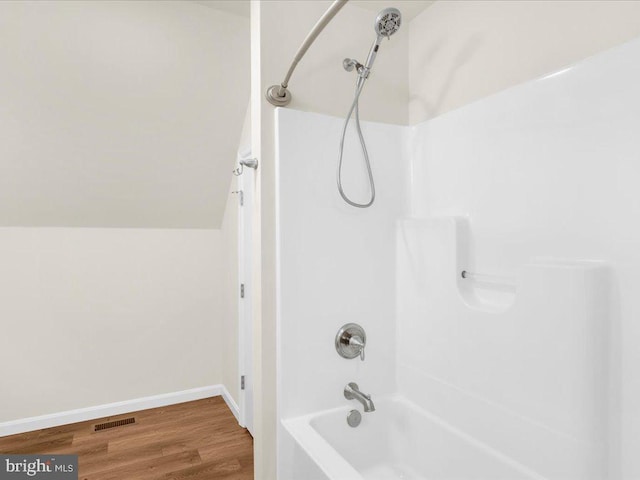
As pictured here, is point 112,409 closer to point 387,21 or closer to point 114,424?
point 114,424

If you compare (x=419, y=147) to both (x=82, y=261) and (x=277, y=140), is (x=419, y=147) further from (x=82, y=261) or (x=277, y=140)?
(x=82, y=261)

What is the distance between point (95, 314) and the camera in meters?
3.00

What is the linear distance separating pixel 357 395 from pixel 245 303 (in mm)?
1462

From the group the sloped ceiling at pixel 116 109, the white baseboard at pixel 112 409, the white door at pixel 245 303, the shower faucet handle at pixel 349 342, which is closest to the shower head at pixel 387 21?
the shower faucet handle at pixel 349 342

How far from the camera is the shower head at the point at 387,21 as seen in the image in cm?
125

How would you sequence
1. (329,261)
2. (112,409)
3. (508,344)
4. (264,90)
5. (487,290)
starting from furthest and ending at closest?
(112,409), (329,261), (264,90), (487,290), (508,344)

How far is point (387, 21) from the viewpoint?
4.16 feet

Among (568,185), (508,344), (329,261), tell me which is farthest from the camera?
(329,261)

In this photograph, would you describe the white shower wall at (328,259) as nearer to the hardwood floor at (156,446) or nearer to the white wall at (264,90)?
the white wall at (264,90)

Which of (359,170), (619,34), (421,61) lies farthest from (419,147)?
(619,34)

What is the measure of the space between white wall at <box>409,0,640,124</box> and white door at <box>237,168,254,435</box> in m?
1.44

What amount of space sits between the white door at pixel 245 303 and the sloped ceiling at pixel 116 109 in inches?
17.6

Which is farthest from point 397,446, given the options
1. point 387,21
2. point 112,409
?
point 112,409

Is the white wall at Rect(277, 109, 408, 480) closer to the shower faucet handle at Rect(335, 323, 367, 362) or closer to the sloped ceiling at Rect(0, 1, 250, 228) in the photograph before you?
the shower faucet handle at Rect(335, 323, 367, 362)
